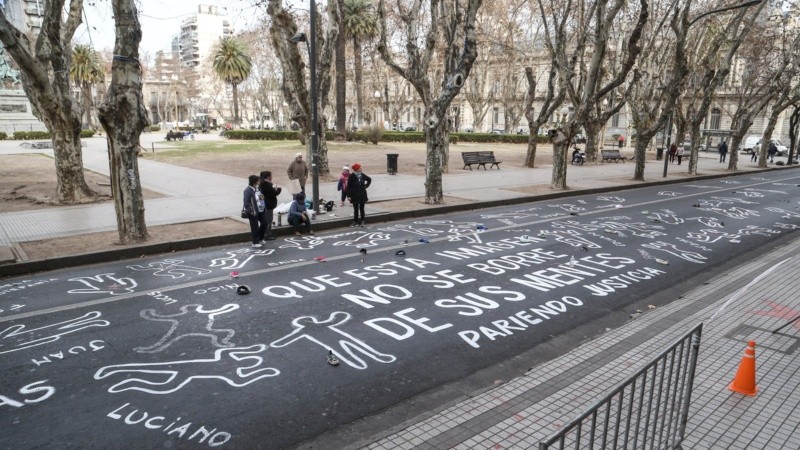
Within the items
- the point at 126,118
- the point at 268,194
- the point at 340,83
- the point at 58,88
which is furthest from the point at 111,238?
the point at 340,83

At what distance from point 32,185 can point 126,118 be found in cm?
1204

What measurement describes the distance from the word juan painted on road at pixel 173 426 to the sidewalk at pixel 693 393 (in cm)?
125

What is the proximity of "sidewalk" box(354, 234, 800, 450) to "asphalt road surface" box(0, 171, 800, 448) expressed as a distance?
58cm

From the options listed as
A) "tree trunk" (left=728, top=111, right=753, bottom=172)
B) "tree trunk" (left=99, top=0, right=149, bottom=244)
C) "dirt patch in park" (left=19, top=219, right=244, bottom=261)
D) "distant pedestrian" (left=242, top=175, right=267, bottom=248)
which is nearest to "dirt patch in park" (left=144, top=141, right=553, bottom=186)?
"dirt patch in park" (left=19, top=219, right=244, bottom=261)

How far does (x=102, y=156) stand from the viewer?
32344 millimetres

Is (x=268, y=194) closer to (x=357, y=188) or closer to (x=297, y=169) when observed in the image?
(x=357, y=188)

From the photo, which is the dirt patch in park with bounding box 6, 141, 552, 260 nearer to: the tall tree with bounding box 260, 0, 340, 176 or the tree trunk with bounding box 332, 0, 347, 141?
the tree trunk with bounding box 332, 0, 347, 141

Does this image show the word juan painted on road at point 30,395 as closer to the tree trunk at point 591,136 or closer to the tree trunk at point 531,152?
the tree trunk at point 531,152

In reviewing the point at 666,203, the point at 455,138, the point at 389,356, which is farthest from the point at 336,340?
the point at 455,138

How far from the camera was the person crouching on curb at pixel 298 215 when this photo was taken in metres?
12.3

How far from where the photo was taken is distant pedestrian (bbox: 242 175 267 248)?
1073 cm

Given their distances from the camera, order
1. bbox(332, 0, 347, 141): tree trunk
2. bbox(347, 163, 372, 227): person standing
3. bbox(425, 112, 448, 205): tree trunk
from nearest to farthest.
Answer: bbox(347, 163, 372, 227): person standing → bbox(425, 112, 448, 205): tree trunk → bbox(332, 0, 347, 141): tree trunk

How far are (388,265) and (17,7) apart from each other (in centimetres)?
4777

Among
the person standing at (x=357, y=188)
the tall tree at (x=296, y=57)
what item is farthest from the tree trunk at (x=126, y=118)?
the tall tree at (x=296, y=57)
